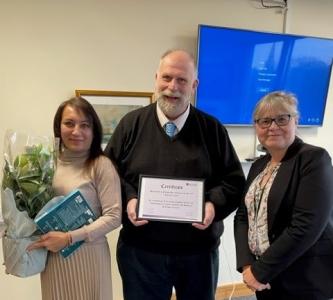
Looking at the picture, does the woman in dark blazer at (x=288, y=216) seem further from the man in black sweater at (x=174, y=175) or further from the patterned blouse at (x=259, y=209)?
the man in black sweater at (x=174, y=175)

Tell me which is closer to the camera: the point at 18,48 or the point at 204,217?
the point at 204,217

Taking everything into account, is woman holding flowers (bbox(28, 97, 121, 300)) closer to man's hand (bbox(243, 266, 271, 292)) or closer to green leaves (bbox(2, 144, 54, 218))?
green leaves (bbox(2, 144, 54, 218))

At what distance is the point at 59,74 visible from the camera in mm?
2189

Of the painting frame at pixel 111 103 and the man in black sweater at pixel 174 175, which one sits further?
the painting frame at pixel 111 103

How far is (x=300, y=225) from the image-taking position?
128 cm

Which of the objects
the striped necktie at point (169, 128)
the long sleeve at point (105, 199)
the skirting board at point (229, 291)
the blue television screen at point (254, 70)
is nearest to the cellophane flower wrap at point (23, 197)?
the long sleeve at point (105, 199)

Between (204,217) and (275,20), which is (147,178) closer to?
(204,217)

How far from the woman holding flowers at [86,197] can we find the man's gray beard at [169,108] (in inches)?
11.6

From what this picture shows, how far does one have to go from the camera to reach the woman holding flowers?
1378mm

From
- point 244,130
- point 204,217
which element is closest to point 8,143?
point 204,217

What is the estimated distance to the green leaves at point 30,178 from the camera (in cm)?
130

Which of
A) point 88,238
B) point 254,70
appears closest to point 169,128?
point 88,238

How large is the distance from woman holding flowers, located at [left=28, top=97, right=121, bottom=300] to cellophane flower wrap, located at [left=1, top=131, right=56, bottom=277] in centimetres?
7

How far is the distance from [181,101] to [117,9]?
1065mm
